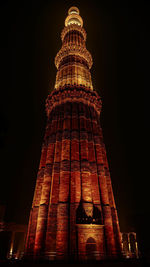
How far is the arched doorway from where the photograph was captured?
1156 cm

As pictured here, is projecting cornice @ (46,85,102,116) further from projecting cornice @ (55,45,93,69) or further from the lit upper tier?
projecting cornice @ (55,45,93,69)

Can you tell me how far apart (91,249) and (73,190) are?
400cm

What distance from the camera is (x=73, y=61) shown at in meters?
26.7

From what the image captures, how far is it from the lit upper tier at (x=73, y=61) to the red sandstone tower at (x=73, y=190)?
238 cm

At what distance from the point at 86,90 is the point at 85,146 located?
27.0 ft

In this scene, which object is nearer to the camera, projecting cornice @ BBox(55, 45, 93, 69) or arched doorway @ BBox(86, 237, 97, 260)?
arched doorway @ BBox(86, 237, 97, 260)

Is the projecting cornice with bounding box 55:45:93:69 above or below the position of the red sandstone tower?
above

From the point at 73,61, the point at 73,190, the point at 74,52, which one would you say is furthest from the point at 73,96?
Result: the point at 73,190

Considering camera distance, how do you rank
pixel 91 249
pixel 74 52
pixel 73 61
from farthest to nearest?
pixel 74 52 → pixel 73 61 → pixel 91 249

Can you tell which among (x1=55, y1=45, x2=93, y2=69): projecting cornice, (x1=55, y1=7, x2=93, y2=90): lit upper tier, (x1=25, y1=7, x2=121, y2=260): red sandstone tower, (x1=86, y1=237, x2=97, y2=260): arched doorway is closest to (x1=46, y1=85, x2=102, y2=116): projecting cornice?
(x1=25, y1=7, x2=121, y2=260): red sandstone tower

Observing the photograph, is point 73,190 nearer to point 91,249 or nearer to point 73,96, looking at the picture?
point 91,249

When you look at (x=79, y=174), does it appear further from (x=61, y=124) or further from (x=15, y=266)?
(x=15, y=266)

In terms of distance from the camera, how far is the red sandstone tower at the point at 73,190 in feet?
39.5

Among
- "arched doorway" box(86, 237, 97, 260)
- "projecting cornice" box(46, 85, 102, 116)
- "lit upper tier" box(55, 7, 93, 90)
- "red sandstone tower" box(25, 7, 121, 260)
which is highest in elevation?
"lit upper tier" box(55, 7, 93, 90)
